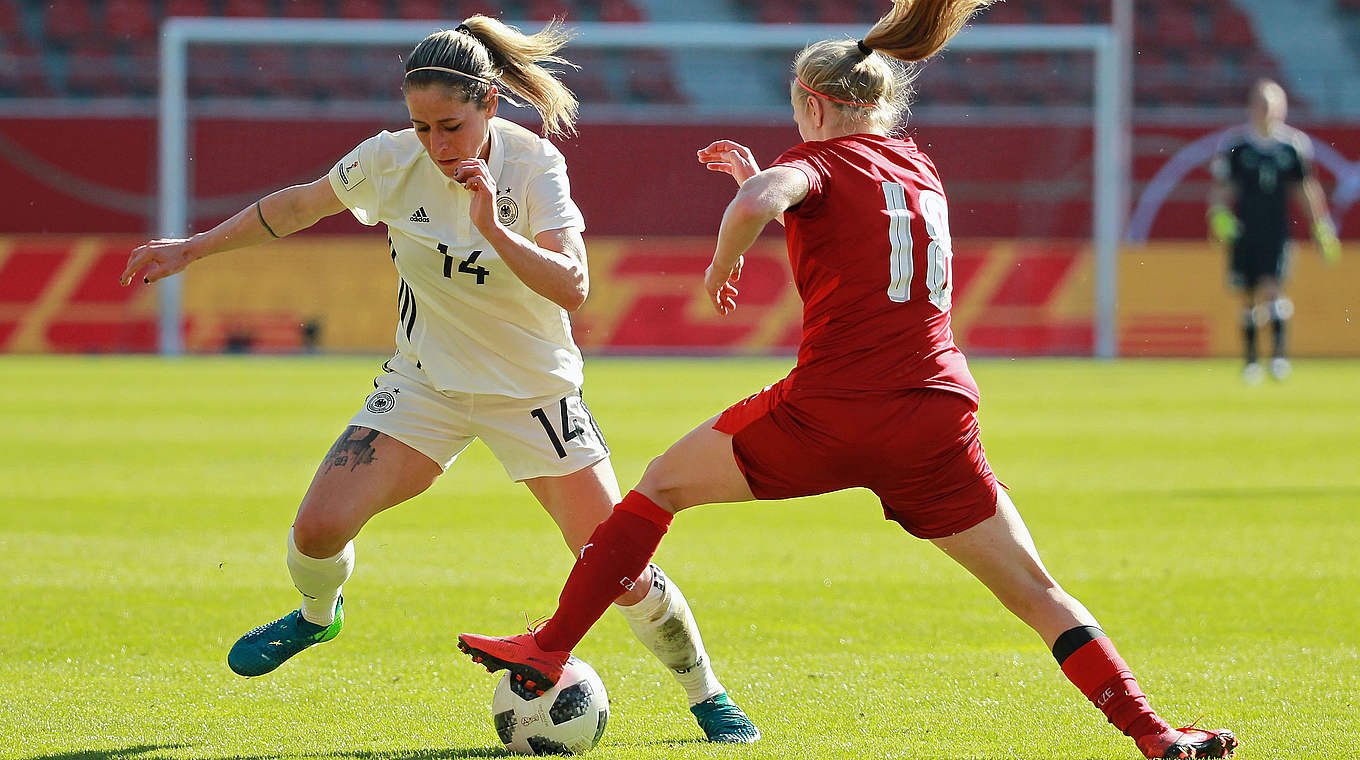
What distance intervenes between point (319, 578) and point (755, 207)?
69.5 inches

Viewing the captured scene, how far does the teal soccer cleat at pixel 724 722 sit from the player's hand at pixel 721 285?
1.01m

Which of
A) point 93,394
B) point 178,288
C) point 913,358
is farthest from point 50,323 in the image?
point 913,358

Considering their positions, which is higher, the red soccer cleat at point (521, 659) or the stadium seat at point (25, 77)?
the stadium seat at point (25, 77)

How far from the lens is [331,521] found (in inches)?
165

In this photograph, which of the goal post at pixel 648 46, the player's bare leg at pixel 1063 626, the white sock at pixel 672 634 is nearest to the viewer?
the player's bare leg at pixel 1063 626

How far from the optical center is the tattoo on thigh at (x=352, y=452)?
426 centimetres

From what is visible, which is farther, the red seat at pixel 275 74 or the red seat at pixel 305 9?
the red seat at pixel 305 9

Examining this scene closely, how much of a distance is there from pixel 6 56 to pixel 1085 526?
72.8 ft

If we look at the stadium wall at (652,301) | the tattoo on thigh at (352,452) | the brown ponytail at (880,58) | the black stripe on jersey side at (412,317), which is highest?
the brown ponytail at (880,58)

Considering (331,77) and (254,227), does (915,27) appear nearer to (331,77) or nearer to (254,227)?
(254,227)

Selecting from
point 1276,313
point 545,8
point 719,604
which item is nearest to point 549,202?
point 719,604

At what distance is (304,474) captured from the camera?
10.1 metres

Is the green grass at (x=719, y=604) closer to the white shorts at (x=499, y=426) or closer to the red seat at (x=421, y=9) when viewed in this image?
the white shorts at (x=499, y=426)

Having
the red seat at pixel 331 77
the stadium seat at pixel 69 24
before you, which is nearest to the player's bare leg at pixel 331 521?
the red seat at pixel 331 77
